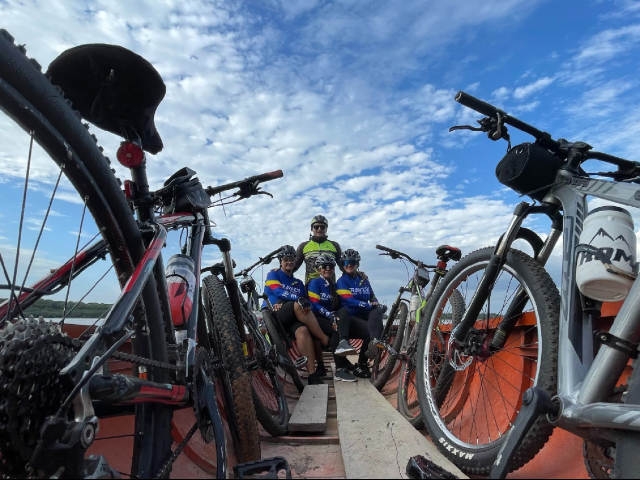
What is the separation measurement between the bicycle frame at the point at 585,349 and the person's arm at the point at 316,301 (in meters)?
3.88

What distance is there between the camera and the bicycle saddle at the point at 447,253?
3.68 m

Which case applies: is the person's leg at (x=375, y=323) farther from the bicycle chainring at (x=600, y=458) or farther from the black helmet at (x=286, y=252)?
the bicycle chainring at (x=600, y=458)

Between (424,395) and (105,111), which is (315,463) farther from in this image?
(105,111)

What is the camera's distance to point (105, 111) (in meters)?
1.44

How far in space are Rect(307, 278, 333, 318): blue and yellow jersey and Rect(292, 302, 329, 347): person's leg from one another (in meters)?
0.34

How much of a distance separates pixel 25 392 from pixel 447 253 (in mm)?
3465

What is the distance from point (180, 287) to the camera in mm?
1553

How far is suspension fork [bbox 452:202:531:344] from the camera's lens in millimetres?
1716

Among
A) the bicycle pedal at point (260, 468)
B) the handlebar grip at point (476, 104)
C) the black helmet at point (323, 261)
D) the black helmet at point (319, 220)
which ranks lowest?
the bicycle pedal at point (260, 468)

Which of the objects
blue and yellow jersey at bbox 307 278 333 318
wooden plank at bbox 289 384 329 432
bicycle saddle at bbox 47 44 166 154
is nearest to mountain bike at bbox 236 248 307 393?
blue and yellow jersey at bbox 307 278 333 318

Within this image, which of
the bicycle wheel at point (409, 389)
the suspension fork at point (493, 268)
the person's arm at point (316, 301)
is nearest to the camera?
the suspension fork at point (493, 268)

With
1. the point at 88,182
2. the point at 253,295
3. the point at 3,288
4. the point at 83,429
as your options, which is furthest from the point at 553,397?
the point at 253,295

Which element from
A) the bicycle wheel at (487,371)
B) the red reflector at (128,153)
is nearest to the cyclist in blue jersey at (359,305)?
the bicycle wheel at (487,371)

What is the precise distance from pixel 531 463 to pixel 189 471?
1.38 meters
